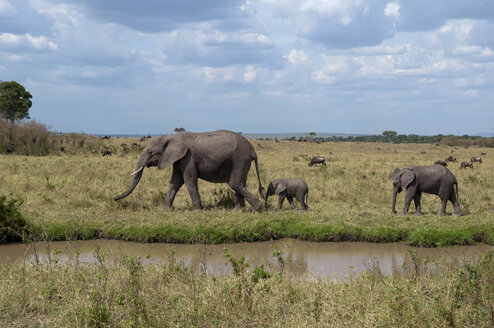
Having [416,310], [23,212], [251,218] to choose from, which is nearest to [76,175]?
[23,212]

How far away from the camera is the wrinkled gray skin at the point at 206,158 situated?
1205cm

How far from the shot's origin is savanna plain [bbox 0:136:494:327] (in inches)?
201

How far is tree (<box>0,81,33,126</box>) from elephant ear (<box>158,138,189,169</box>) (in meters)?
51.9

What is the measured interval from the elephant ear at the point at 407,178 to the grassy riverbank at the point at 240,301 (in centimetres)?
571

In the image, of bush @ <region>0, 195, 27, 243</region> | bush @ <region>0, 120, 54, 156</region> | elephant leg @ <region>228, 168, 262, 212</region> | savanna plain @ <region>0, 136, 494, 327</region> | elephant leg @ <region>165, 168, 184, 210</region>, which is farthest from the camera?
bush @ <region>0, 120, 54, 156</region>

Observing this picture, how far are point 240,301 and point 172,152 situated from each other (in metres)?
7.17

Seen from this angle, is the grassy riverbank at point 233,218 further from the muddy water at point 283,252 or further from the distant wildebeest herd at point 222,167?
the distant wildebeest herd at point 222,167

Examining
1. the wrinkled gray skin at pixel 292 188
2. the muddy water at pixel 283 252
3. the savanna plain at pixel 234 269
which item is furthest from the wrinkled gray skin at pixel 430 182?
the wrinkled gray skin at pixel 292 188

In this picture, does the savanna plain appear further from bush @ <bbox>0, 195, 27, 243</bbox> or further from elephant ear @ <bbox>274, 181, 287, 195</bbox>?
elephant ear @ <bbox>274, 181, 287, 195</bbox>

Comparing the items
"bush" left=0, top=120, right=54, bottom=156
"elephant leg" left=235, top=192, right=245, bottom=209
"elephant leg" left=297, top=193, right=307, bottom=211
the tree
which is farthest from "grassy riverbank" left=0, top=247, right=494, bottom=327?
the tree

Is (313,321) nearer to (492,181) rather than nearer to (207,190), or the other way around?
(207,190)

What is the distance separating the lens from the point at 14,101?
2285 inches

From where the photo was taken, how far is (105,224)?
426 inches

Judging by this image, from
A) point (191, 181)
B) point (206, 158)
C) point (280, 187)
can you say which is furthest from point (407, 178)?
point (191, 181)
